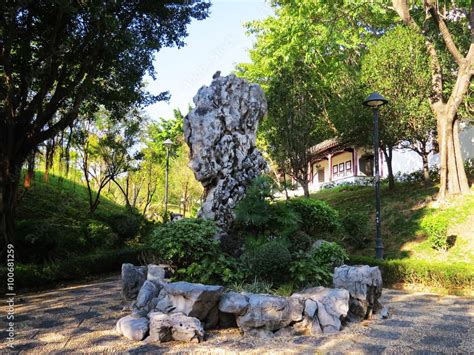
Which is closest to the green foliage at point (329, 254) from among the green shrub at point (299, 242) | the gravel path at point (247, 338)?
the green shrub at point (299, 242)

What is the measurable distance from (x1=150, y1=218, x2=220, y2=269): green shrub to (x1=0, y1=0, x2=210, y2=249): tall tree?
491 cm

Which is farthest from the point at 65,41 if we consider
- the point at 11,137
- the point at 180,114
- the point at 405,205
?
the point at 180,114

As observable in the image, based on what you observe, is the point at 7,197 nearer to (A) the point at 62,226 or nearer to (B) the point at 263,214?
(A) the point at 62,226

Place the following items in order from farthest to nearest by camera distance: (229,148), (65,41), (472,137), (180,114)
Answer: (180,114)
(472,137)
(65,41)
(229,148)

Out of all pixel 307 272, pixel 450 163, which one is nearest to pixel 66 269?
pixel 307 272

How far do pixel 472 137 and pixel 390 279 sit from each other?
13.6 m

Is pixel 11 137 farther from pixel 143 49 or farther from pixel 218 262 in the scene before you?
pixel 218 262

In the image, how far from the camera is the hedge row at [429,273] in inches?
311

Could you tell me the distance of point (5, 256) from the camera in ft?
29.3

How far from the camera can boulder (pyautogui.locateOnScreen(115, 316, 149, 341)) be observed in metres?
4.65

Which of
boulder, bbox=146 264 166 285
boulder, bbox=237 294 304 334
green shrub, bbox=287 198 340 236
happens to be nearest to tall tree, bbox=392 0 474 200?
green shrub, bbox=287 198 340 236

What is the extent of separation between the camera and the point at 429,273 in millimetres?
8289

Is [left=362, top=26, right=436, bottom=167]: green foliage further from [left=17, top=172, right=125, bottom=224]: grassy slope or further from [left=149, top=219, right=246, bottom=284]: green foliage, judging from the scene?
[left=17, top=172, right=125, bottom=224]: grassy slope

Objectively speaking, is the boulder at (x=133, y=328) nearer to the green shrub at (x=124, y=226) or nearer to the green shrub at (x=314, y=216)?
the green shrub at (x=314, y=216)
